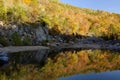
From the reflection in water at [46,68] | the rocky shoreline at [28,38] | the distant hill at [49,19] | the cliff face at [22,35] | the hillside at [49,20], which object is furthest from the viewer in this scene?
the distant hill at [49,19]

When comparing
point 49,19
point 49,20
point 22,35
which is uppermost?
point 49,19

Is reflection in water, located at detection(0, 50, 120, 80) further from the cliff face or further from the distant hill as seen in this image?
the distant hill

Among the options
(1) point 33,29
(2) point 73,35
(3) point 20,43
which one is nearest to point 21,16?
(1) point 33,29

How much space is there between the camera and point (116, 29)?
193 m

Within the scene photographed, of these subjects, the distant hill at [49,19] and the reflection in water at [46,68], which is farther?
the distant hill at [49,19]

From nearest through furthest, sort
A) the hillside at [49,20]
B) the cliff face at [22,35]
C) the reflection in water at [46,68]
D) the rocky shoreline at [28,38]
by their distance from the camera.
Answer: the reflection in water at [46,68], the rocky shoreline at [28,38], the cliff face at [22,35], the hillside at [49,20]

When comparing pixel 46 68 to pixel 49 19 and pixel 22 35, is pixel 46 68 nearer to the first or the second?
pixel 22 35

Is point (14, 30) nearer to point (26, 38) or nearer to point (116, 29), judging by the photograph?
point (26, 38)

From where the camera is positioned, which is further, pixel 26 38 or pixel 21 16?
pixel 21 16

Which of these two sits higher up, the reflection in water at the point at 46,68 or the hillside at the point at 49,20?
the hillside at the point at 49,20

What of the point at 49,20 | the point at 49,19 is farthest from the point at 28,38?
the point at 49,19

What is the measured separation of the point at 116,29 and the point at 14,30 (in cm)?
10524

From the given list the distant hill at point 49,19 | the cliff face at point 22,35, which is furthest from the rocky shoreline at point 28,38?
the distant hill at point 49,19

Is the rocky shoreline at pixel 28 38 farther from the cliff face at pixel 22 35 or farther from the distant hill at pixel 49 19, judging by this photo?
the distant hill at pixel 49 19
